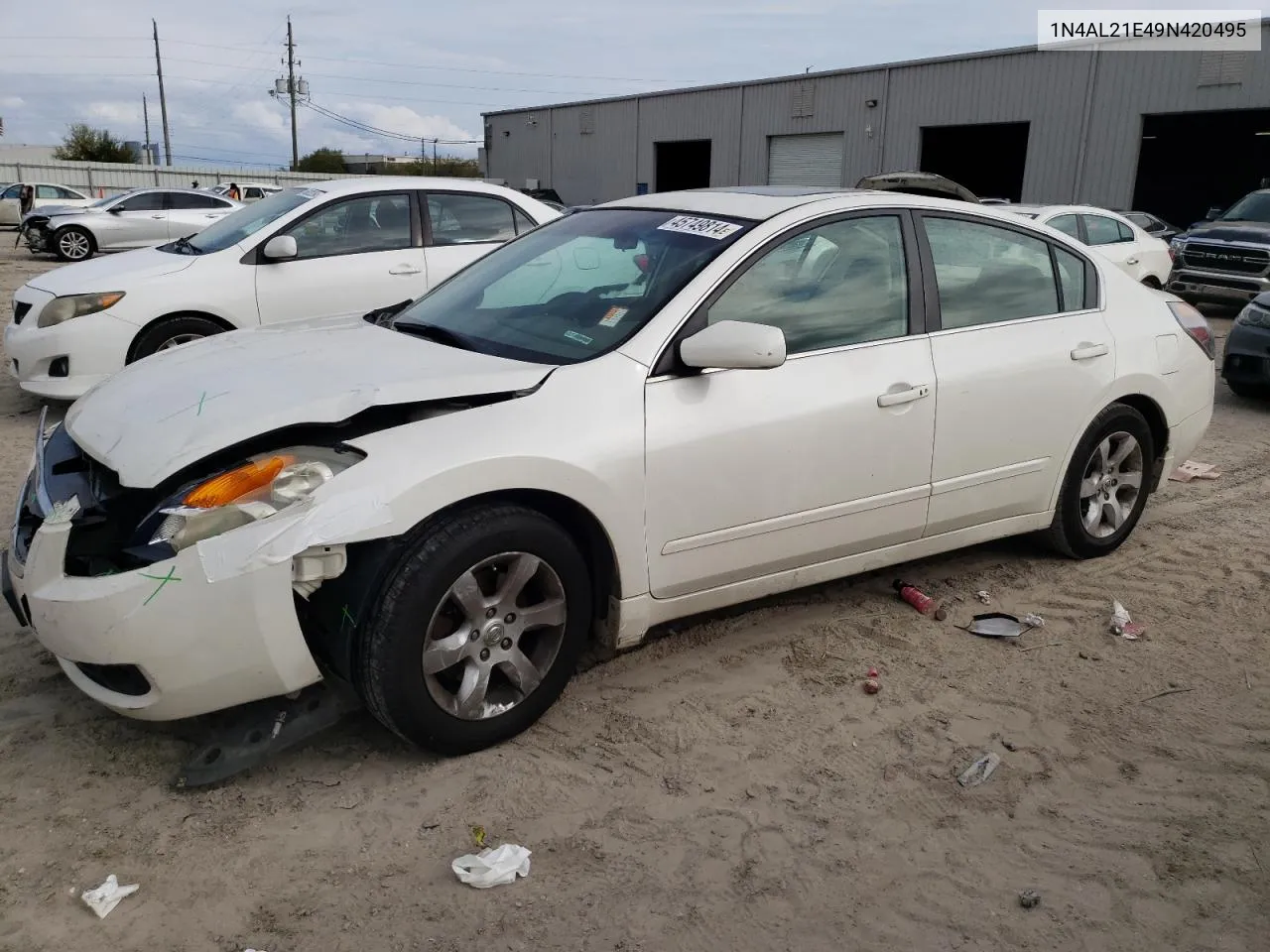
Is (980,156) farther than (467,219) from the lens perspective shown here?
Yes

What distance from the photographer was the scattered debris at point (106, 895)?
2516 mm

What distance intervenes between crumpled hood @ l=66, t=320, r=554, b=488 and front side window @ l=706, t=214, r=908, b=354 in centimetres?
82

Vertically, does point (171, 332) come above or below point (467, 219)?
below

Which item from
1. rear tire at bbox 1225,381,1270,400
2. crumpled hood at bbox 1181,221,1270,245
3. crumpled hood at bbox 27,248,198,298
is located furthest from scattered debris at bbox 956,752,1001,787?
crumpled hood at bbox 1181,221,1270,245

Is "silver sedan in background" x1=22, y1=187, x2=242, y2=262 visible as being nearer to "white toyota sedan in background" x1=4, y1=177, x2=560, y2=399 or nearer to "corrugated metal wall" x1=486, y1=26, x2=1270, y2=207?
"white toyota sedan in background" x1=4, y1=177, x2=560, y2=399

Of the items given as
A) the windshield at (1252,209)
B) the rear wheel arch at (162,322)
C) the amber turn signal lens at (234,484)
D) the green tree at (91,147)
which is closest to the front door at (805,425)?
the amber turn signal lens at (234,484)

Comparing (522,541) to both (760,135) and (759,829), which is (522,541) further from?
(760,135)

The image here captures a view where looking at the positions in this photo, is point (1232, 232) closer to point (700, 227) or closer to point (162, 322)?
point (700, 227)

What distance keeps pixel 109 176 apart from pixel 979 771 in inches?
1807

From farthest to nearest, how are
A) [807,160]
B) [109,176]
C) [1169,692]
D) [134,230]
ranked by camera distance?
1. [109,176]
2. [807,160]
3. [134,230]
4. [1169,692]

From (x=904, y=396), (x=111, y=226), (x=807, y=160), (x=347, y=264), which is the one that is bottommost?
(x=904, y=396)

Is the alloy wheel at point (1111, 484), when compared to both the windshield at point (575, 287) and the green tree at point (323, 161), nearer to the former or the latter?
the windshield at point (575, 287)

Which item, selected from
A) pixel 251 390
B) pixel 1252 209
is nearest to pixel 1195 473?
pixel 251 390

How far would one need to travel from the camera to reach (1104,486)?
4824mm
